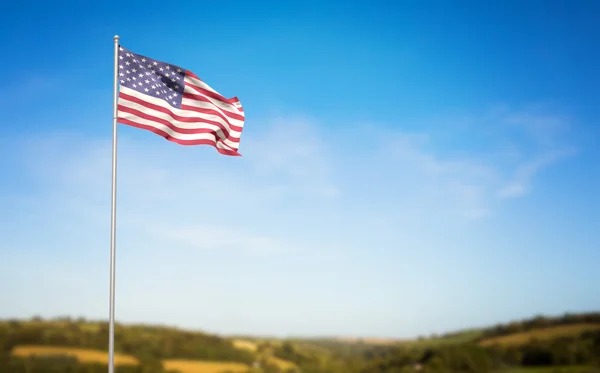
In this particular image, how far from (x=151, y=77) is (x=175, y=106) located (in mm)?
931

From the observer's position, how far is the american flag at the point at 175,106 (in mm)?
13836

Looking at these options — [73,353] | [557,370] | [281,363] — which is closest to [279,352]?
[281,363]

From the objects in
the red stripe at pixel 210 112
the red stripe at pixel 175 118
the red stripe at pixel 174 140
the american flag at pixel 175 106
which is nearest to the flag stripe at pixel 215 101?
the american flag at pixel 175 106

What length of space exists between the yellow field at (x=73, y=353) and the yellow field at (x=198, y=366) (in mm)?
1320

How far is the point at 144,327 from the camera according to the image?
17.8 m

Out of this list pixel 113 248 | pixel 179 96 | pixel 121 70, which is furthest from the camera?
pixel 179 96

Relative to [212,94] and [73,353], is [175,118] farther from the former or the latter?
[73,353]

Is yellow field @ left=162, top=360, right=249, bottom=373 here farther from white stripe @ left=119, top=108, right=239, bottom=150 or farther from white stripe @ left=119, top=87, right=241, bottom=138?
white stripe @ left=119, top=87, right=241, bottom=138

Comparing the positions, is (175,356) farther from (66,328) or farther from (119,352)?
(66,328)

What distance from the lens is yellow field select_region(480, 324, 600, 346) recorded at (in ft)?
73.6

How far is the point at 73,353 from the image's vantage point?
16562 mm

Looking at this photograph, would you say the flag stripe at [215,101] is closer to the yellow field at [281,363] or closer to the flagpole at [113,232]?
the flagpole at [113,232]

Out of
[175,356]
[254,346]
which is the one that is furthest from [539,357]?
[175,356]

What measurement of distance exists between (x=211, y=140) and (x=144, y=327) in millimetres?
6515
